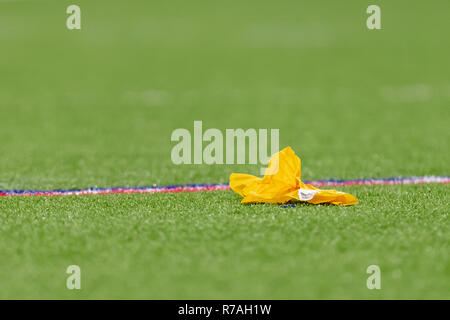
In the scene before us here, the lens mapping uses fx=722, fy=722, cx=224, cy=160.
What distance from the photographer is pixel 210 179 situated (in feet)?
18.8

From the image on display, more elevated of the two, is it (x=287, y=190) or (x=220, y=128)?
(x=220, y=128)

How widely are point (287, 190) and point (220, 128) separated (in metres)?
4.08

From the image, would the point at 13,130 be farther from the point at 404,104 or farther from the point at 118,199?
the point at 404,104

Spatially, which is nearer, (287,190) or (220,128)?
(287,190)

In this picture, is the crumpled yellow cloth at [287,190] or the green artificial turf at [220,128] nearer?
the green artificial turf at [220,128]

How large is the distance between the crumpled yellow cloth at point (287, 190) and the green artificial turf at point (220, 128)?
0.09 meters

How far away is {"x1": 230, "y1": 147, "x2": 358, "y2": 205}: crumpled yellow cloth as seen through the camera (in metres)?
4.51

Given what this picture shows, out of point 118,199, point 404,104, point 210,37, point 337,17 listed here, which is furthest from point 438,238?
point 337,17

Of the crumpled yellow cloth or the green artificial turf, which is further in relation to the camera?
the crumpled yellow cloth

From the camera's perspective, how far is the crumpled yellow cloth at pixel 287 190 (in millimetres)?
4512

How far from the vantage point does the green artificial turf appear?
3.38 m

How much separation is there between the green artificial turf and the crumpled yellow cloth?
0.30 feet

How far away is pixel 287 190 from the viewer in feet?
14.9
